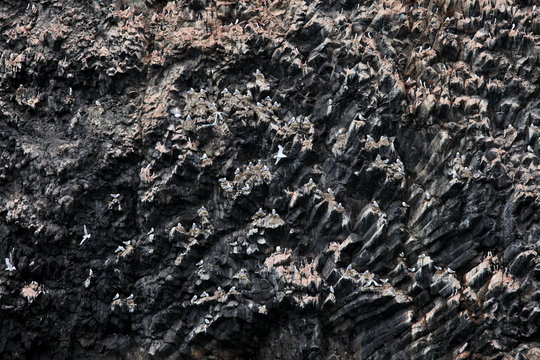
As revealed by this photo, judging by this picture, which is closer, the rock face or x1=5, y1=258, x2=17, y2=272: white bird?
the rock face

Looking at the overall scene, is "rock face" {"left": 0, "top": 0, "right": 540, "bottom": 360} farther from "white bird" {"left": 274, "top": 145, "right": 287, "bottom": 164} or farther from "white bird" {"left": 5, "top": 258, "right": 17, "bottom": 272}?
"white bird" {"left": 274, "top": 145, "right": 287, "bottom": 164}

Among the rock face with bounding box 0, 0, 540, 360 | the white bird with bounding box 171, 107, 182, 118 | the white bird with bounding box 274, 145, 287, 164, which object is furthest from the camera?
the white bird with bounding box 171, 107, 182, 118

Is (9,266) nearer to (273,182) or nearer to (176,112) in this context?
(176,112)

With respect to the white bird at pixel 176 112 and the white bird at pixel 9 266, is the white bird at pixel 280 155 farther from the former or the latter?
the white bird at pixel 9 266

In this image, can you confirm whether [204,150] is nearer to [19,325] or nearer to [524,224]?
[19,325]

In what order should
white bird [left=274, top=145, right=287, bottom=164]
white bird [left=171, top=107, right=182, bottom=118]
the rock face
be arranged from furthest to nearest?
white bird [left=171, top=107, right=182, bottom=118] < white bird [left=274, top=145, right=287, bottom=164] < the rock face

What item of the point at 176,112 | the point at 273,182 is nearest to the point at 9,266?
the point at 176,112

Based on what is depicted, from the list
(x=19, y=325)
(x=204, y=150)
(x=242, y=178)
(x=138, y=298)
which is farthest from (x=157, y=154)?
(x=19, y=325)

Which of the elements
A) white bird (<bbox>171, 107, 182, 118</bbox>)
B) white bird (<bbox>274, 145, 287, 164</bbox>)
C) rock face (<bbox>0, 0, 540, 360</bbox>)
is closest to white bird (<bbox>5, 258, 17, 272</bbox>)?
rock face (<bbox>0, 0, 540, 360</bbox>)
